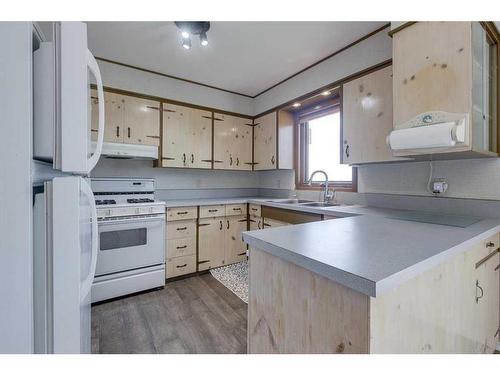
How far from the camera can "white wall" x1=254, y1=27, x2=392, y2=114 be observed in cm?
205

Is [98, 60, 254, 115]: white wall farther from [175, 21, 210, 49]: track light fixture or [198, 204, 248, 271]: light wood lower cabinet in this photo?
[198, 204, 248, 271]: light wood lower cabinet

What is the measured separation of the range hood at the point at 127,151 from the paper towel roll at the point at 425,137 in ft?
7.78

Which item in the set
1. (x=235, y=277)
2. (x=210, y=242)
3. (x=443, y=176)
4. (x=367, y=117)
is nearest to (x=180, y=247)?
(x=210, y=242)

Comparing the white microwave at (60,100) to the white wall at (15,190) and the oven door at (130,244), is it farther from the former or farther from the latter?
the oven door at (130,244)

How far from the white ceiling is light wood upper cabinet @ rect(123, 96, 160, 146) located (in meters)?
0.47

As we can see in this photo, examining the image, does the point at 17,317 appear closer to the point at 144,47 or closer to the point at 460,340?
the point at 460,340

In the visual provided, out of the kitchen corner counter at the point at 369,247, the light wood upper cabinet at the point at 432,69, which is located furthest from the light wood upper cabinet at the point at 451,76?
the kitchen corner counter at the point at 369,247

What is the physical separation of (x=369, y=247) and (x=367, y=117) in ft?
5.25

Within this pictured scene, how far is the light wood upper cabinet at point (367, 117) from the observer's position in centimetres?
190

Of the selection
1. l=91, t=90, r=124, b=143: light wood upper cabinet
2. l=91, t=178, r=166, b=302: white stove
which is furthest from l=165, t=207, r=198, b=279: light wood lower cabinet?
l=91, t=90, r=124, b=143: light wood upper cabinet

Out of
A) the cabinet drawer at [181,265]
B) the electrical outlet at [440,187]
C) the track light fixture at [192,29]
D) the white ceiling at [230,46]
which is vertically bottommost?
the cabinet drawer at [181,265]

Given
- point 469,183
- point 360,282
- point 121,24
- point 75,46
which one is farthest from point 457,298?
point 121,24

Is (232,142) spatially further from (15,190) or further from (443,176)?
(15,190)

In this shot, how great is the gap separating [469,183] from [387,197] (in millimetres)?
565
